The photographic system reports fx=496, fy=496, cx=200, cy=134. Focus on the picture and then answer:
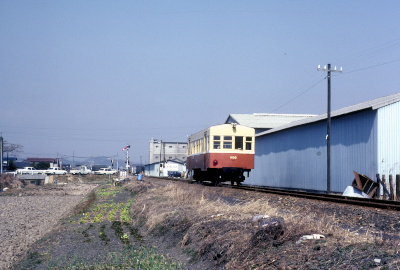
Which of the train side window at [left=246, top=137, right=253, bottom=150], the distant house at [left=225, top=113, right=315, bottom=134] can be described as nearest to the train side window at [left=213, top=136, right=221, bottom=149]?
the train side window at [left=246, top=137, right=253, bottom=150]

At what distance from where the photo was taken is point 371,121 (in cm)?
2150

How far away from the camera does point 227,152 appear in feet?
84.1

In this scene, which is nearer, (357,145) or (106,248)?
(106,248)

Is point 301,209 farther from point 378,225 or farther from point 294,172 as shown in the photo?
point 294,172

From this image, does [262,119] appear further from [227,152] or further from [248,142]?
[227,152]

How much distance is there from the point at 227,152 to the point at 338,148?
220 inches

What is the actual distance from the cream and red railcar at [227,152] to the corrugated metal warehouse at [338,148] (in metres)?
3.97

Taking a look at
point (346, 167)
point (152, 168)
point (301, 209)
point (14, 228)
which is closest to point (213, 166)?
point (346, 167)

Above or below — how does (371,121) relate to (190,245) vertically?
above

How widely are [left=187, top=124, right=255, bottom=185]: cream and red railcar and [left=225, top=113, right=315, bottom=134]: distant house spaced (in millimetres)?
22424


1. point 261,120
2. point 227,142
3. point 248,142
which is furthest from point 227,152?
point 261,120

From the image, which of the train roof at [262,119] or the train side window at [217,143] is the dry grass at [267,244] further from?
the train roof at [262,119]

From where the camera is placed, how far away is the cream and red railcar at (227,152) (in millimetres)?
25453

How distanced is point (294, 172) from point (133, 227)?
1845 centimetres
